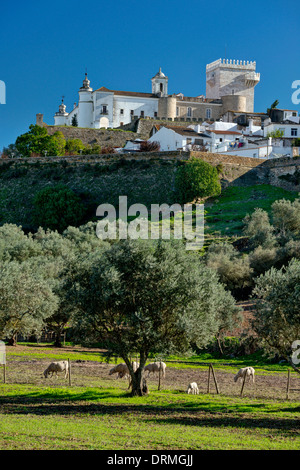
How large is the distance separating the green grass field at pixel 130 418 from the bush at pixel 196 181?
161 ft

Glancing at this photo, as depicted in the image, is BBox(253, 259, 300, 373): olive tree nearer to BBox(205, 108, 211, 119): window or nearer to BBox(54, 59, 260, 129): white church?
BBox(54, 59, 260, 129): white church

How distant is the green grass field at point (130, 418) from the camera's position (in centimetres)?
1590

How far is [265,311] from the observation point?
2162cm

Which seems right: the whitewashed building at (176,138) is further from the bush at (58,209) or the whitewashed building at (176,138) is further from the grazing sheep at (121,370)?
the grazing sheep at (121,370)

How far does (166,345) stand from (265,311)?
156 inches

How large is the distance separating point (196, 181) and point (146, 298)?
54691mm

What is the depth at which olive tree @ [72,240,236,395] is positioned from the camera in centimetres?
2283

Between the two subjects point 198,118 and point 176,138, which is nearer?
point 176,138

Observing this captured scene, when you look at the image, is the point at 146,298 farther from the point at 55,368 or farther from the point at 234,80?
the point at 234,80

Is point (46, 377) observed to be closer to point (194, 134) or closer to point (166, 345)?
point (166, 345)

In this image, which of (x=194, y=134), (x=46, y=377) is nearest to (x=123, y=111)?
(x=194, y=134)

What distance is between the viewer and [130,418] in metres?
19.7

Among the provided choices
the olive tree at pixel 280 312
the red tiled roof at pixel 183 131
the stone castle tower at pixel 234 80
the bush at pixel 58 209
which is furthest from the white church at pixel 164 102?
the olive tree at pixel 280 312

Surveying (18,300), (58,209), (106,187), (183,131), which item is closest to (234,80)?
(183,131)
